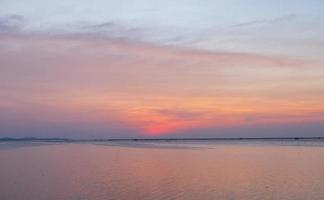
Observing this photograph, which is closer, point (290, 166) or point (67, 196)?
point (67, 196)

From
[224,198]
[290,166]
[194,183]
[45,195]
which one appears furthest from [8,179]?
[290,166]

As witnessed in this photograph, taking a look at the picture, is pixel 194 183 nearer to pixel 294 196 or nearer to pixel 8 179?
pixel 294 196

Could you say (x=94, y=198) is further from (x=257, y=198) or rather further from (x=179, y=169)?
(x=179, y=169)

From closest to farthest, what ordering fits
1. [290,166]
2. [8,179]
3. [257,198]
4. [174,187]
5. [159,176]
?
1. [257,198]
2. [174,187]
3. [8,179]
4. [159,176]
5. [290,166]

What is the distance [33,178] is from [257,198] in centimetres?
1534

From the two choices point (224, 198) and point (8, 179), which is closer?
point (224, 198)

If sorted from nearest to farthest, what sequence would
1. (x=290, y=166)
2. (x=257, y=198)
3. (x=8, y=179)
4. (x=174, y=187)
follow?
(x=257, y=198)
(x=174, y=187)
(x=8, y=179)
(x=290, y=166)

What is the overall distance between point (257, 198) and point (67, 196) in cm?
921

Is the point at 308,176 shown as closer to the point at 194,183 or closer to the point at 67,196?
the point at 194,183

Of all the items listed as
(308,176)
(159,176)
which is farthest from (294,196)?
(159,176)

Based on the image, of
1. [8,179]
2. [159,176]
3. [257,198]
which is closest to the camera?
[257,198]

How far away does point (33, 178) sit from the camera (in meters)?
31.3

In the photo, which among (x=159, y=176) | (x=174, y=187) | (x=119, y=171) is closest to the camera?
(x=174, y=187)

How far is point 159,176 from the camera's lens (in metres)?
32.4
